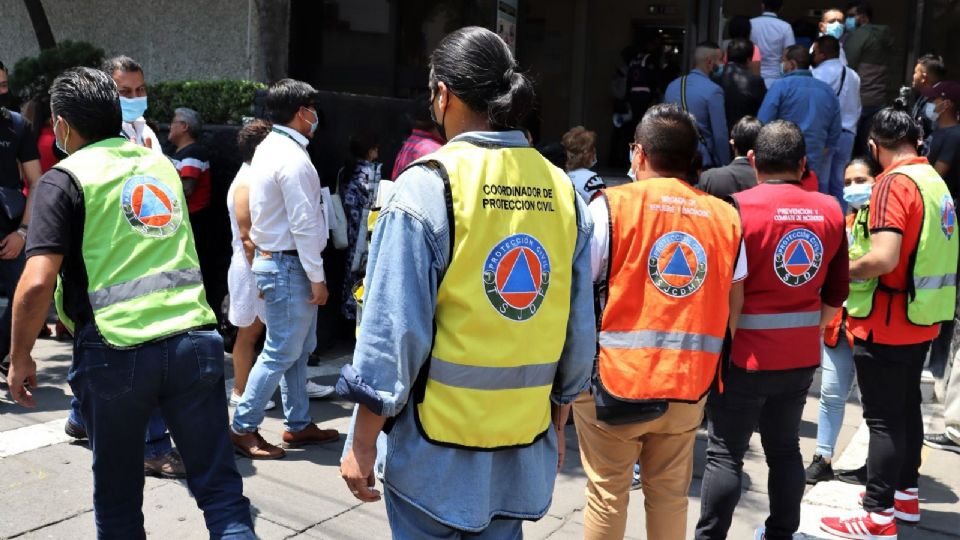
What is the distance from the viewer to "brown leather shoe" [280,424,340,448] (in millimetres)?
5445

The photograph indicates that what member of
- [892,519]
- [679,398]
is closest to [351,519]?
[679,398]

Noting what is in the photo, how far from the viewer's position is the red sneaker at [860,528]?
4434 mm

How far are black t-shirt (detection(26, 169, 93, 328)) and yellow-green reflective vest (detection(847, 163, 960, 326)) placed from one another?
3.34 m

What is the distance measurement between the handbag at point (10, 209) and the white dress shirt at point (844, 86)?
6570mm

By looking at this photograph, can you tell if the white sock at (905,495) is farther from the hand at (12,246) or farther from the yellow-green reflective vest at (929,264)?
the hand at (12,246)

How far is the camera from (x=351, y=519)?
4.51m

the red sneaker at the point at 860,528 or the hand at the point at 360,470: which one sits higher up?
the hand at the point at 360,470

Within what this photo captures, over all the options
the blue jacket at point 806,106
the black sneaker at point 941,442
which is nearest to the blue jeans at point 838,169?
the blue jacket at point 806,106

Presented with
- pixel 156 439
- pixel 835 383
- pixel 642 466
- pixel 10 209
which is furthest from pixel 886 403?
pixel 10 209

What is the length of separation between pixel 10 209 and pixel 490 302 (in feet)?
15.9

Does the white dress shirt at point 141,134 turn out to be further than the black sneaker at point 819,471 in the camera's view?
Yes

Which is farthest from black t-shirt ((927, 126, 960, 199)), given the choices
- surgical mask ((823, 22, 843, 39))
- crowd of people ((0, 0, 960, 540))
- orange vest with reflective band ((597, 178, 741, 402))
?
orange vest with reflective band ((597, 178, 741, 402))

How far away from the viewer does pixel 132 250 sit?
332 centimetres

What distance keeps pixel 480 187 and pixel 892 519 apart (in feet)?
10.2
